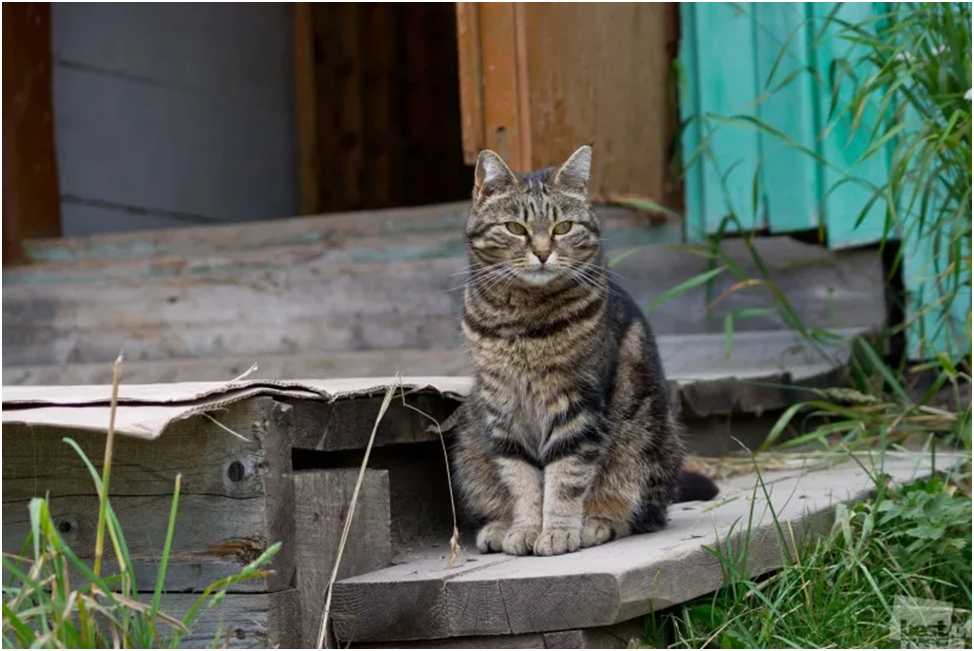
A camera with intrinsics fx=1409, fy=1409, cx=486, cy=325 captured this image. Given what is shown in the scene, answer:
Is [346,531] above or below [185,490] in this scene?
below

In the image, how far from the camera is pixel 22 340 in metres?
5.10

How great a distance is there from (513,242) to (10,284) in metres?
2.98

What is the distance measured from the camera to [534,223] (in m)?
2.98

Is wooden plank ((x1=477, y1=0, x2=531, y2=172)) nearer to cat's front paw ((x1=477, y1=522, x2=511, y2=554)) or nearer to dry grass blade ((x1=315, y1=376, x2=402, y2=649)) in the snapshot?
cat's front paw ((x1=477, y1=522, x2=511, y2=554))

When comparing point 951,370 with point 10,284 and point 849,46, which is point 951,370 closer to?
point 849,46

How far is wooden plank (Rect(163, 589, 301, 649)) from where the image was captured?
7.68ft

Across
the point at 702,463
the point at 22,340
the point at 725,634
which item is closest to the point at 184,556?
the point at 725,634

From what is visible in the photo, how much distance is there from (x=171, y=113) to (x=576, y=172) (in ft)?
12.4

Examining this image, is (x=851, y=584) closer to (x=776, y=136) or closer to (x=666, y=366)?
(x=666, y=366)

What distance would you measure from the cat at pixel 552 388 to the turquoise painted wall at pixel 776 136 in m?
1.59

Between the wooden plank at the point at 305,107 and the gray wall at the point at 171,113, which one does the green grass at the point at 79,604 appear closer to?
the gray wall at the point at 171,113

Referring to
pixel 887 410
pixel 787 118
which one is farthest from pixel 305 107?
pixel 887 410

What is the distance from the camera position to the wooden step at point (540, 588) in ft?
7.57

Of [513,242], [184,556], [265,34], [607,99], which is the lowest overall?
[184,556]
